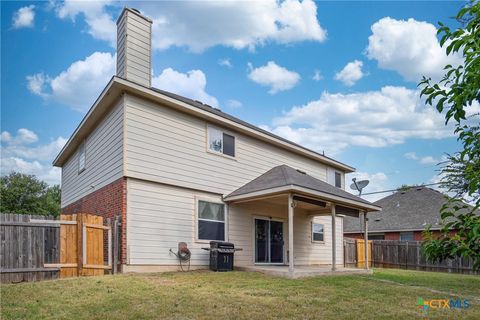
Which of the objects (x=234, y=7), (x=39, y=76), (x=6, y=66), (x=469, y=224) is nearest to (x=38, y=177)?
(x=39, y=76)

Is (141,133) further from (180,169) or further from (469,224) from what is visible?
(469,224)

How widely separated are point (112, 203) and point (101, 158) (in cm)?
210

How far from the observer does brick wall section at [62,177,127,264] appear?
1135 centimetres

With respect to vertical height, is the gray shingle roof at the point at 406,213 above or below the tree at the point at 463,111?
below

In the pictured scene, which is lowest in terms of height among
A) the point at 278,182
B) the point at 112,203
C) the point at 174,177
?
the point at 112,203

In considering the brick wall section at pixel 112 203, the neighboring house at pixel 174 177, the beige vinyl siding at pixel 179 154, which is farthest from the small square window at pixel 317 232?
the brick wall section at pixel 112 203

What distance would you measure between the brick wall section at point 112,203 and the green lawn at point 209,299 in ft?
5.03

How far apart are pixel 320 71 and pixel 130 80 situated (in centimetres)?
793

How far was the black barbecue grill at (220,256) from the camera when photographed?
12500 mm

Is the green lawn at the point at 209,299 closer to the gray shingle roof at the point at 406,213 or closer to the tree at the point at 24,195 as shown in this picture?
the gray shingle roof at the point at 406,213

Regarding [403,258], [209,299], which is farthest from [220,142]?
[403,258]

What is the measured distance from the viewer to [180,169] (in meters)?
13.0

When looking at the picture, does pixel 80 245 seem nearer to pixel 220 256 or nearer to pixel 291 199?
pixel 220 256

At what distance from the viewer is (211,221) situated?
1377 centimetres
